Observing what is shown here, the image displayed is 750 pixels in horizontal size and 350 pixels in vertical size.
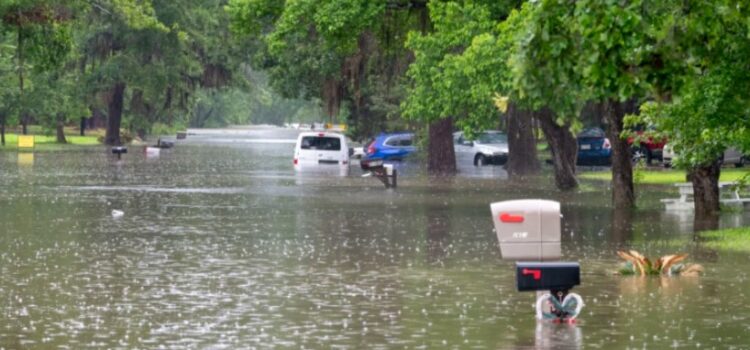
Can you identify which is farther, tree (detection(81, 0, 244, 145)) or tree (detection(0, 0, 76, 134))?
tree (detection(81, 0, 244, 145))

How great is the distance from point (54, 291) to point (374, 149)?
50.8 m

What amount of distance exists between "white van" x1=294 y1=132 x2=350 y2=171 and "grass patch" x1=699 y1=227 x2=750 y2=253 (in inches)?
1127

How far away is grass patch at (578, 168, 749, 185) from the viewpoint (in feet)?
159

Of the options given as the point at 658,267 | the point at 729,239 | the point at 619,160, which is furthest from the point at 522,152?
the point at 658,267

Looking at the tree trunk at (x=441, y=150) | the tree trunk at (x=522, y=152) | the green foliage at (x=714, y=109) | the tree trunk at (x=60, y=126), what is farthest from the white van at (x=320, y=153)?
the tree trunk at (x=60, y=126)

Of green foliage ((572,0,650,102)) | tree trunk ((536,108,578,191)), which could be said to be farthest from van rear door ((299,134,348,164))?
green foliage ((572,0,650,102))

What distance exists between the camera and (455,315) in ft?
52.3

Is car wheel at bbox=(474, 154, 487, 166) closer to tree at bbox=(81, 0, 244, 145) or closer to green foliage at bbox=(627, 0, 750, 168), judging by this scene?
tree at bbox=(81, 0, 244, 145)

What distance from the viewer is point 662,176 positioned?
169 ft

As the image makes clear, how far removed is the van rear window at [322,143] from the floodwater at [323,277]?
1589 centimetres

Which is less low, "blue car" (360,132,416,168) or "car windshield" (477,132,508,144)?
"car windshield" (477,132,508,144)

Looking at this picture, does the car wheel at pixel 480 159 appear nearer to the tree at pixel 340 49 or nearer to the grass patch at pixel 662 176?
the tree at pixel 340 49

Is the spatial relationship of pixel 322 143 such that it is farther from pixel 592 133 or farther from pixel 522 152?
pixel 592 133

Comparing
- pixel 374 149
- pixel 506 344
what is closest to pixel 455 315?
pixel 506 344
